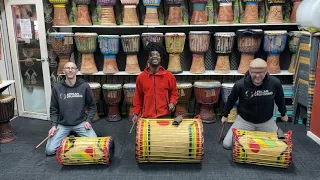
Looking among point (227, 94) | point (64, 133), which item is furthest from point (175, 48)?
point (64, 133)

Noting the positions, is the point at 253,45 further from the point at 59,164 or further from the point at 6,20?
the point at 6,20

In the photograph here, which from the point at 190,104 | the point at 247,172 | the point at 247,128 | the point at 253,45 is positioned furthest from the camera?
the point at 190,104

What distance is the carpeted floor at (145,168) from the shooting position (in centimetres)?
285

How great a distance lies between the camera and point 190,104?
4.79 meters

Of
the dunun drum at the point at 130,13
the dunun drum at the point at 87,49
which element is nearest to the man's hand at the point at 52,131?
the dunun drum at the point at 87,49

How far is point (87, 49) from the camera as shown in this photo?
4.36 metres

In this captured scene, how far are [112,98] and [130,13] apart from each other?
4.03ft

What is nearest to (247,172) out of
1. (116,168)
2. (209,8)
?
(116,168)

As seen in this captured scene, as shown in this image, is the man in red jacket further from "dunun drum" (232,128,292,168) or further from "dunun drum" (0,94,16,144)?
"dunun drum" (0,94,16,144)

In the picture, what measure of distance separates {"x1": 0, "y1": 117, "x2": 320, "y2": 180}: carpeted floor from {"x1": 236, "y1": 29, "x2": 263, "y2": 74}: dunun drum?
1.25 meters

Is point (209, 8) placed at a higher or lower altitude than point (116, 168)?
higher

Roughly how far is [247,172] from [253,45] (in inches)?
77.0

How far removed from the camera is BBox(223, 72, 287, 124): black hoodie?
314 centimetres

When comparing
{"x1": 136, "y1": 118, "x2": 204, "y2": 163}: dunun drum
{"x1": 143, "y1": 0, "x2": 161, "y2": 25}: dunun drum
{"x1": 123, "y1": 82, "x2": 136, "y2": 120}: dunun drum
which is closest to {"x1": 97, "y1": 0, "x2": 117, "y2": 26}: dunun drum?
{"x1": 143, "y1": 0, "x2": 161, "y2": 25}: dunun drum
